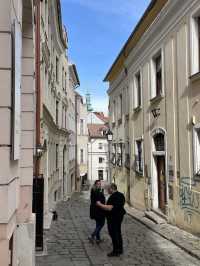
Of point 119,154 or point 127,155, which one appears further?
point 119,154

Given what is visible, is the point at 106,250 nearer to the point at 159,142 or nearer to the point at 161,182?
the point at 161,182

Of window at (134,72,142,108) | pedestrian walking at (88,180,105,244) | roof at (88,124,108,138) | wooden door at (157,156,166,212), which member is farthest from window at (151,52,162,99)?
roof at (88,124,108,138)

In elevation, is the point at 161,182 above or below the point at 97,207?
above

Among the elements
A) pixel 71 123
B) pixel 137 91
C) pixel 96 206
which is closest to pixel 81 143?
pixel 71 123

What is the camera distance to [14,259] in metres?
5.05

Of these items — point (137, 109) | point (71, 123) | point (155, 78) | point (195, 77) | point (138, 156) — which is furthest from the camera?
point (71, 123)

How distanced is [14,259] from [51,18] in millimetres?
18528

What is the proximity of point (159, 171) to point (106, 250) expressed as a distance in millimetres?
6370

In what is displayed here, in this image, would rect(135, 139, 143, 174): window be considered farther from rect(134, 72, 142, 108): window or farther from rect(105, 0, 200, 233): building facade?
rect(134, 72, 142, 108): window

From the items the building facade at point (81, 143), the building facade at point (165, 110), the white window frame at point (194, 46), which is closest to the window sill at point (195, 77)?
the building facade at point (165, 110)

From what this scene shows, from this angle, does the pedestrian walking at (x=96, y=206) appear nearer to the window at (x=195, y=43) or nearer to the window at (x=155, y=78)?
the window at (x=195, y=43)

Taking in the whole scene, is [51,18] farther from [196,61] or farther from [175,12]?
[196,61]

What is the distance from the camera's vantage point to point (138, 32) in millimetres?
18000

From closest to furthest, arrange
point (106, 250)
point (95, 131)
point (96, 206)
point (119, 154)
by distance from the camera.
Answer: point (106, 250)
point (96, 206)
point (119, 154)
point (95, 131)
